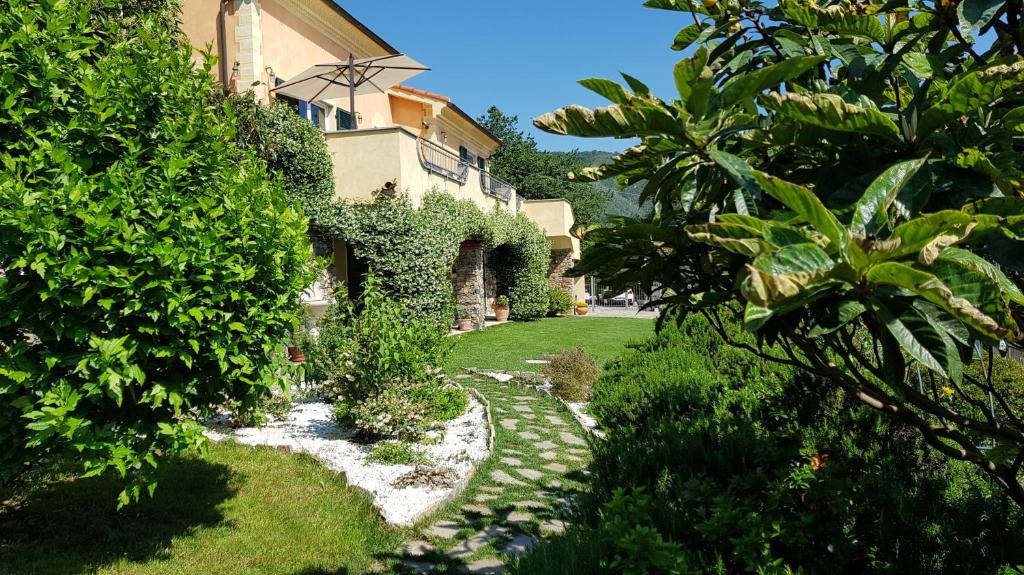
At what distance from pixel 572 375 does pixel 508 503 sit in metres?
5.45

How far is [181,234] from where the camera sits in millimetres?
3672

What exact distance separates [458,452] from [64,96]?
5.12 m

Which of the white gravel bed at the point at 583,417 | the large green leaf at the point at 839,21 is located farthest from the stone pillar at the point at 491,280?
the large green leaf at the point at 839,21

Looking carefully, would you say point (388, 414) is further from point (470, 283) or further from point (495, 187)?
point (495, 187)

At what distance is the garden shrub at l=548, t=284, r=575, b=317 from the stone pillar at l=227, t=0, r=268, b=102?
1552cm

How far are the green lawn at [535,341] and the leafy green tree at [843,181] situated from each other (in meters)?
9.01

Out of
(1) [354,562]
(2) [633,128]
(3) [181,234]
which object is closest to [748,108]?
(2) [633,128]

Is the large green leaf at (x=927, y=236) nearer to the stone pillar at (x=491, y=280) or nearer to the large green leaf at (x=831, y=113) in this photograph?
the large green leaf at (x=831, y=113)

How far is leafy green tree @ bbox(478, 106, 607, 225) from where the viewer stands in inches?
2160

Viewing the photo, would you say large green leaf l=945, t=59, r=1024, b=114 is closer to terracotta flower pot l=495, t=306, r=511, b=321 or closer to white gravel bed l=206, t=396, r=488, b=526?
white gravel bed l=206, t=396, r=488, b=526

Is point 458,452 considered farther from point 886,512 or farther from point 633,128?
point 633,128

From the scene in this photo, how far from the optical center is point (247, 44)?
14.3 m

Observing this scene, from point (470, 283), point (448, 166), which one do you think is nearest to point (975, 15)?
point (448, 166)

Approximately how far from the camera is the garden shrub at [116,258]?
3.36 meters
